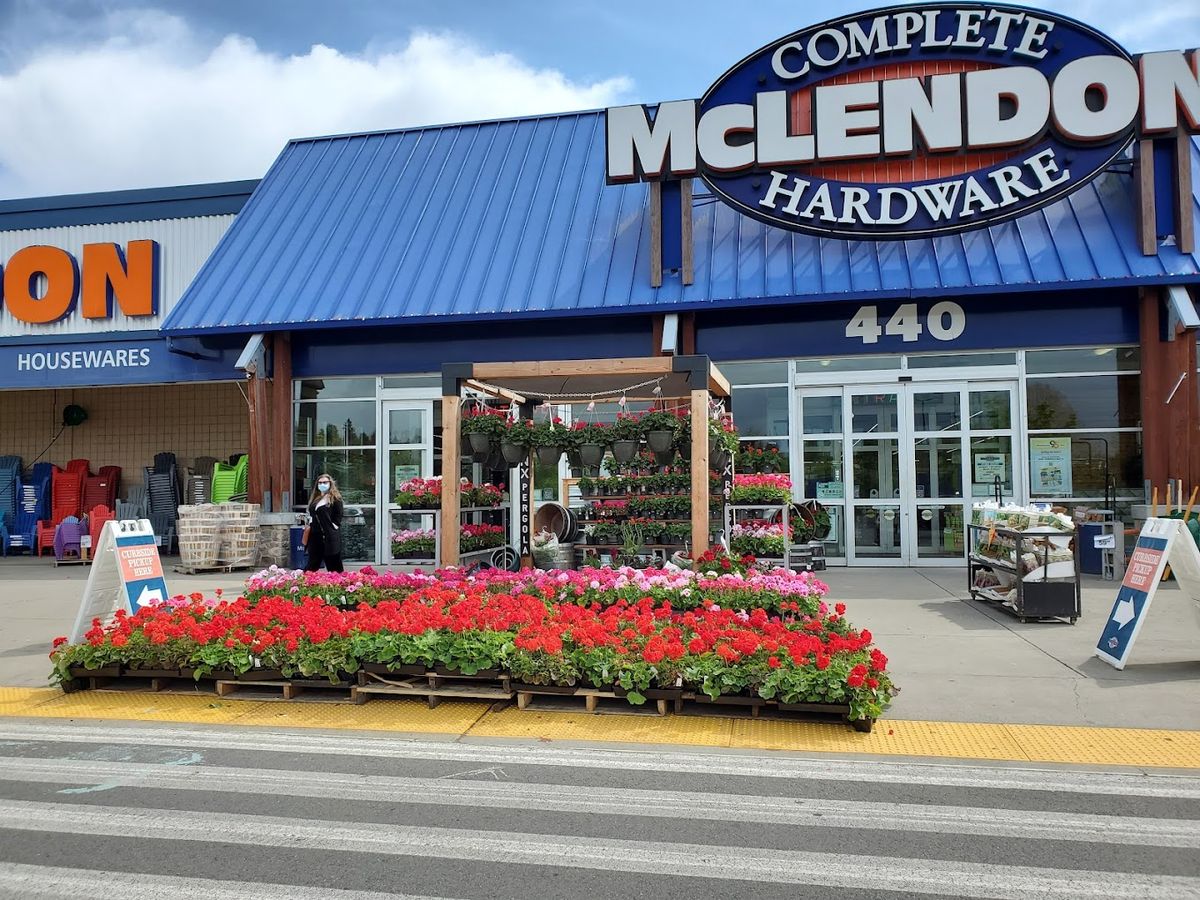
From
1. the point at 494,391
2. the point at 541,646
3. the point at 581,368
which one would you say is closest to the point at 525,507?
the point at 494,391

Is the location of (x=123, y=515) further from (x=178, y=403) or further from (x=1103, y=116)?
(x=1103, y=116)

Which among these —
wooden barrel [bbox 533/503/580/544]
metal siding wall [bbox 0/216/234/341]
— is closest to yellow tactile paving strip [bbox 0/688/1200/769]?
wooden barrel [bbox 533/503/580/544]

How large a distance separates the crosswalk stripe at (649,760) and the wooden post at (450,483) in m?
4.22

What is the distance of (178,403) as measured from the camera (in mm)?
20359

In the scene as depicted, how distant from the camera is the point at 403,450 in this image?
53.0 feet

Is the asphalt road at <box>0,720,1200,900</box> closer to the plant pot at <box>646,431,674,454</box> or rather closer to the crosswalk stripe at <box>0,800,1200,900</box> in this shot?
the crosswalk stripe at <box>0,800,1200,900</box>

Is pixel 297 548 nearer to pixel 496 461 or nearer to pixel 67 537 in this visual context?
pixel 67 537

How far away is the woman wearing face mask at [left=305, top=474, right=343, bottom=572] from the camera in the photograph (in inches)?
463

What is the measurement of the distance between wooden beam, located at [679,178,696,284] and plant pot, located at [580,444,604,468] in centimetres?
505

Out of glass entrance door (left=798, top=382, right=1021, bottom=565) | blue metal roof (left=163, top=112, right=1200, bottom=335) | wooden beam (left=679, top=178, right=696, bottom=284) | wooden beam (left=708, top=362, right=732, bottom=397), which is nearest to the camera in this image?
wooden beam (left=708, top=362, right=732, bottom=397)

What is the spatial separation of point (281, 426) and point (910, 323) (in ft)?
35.2

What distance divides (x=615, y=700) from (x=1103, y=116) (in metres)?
12.1

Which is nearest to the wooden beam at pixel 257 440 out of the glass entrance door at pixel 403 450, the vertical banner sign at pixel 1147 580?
the glass entrance door at pixel 403 450

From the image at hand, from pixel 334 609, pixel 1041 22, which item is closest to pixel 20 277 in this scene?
pixel 334 609
